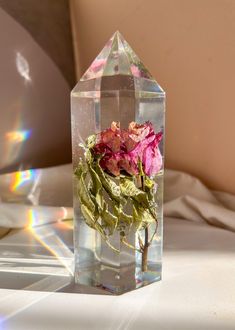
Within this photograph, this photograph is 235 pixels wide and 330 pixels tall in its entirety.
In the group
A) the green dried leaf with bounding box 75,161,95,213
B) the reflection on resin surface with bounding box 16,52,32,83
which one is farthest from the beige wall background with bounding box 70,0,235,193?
the green dried leaf with bounding box 75,161,95,213

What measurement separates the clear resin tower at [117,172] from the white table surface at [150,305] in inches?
1.2

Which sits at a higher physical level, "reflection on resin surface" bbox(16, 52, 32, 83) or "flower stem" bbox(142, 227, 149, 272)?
"reflection on resin surface" bbox(16, 52, 32, 83)

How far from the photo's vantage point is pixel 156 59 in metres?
0.93

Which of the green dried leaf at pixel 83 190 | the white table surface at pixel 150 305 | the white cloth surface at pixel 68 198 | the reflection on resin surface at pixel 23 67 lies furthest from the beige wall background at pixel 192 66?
the green dried leaf at pixel 83 190

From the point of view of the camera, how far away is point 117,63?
516 mm

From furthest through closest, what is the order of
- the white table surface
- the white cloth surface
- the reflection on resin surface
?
the reflection on resin surface, the white cloth surface, the white table surface

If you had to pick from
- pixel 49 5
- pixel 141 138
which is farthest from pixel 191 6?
pixel 141 138

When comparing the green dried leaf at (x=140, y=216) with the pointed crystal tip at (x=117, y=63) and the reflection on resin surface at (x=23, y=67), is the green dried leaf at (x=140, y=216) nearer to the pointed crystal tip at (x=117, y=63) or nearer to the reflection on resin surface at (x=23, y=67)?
the pointed crystal tip at (x=117, y=63)

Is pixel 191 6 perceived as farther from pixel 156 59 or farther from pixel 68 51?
pixel 68 51

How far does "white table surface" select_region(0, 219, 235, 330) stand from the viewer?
44 cm

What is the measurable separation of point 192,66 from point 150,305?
0.55 meters

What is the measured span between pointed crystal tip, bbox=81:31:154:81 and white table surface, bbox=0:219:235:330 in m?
0.27

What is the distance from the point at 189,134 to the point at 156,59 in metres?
0.19

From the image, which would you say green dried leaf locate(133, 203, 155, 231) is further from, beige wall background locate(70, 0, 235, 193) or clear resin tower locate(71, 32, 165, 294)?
beige wall background locate(70, 0, 235, 193)
